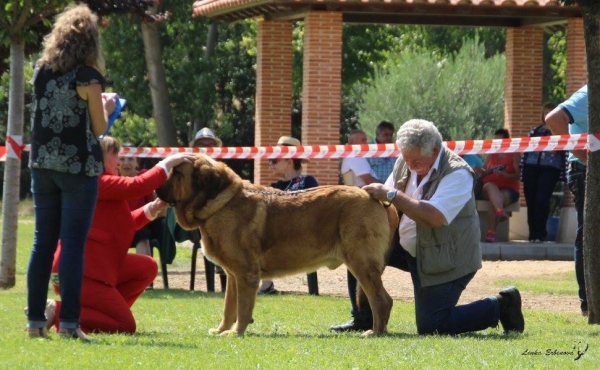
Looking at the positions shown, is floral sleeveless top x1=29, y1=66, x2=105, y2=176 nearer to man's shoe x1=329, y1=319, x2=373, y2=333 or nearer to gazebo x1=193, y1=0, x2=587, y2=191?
man's shoe x1=329, y1=319, x2=373, y2=333

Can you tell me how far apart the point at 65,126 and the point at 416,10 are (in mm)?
13136

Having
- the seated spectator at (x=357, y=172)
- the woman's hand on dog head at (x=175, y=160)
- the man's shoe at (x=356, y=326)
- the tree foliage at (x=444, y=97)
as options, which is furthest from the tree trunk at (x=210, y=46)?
the woman's hand on dog head at (x=175, y=160)

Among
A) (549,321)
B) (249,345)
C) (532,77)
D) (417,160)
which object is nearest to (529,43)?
(532,77)

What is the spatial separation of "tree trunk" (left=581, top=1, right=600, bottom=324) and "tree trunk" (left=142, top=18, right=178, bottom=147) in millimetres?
21887

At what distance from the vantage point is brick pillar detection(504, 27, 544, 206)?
2169cm

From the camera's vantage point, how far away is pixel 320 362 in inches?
274

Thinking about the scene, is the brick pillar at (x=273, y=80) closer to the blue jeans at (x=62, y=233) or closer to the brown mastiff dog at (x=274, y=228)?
the brown mastiff dog at (x=274, y=228)

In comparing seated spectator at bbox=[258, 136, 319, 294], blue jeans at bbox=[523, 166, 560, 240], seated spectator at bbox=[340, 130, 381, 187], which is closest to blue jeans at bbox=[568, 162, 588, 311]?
seated spectator at bbox=[258, 136, 319, 294]

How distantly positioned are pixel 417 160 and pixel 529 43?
13567mm

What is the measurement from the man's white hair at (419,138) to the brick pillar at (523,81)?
43.7ft

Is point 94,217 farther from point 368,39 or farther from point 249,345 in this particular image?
point 368,39

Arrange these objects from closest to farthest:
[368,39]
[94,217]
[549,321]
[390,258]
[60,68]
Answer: [60,68]
[94,217]
[390,258]
[549,321]
[368,39]

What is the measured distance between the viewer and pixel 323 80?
66.9 ft

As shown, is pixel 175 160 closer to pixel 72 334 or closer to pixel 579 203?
pixel 72 334
